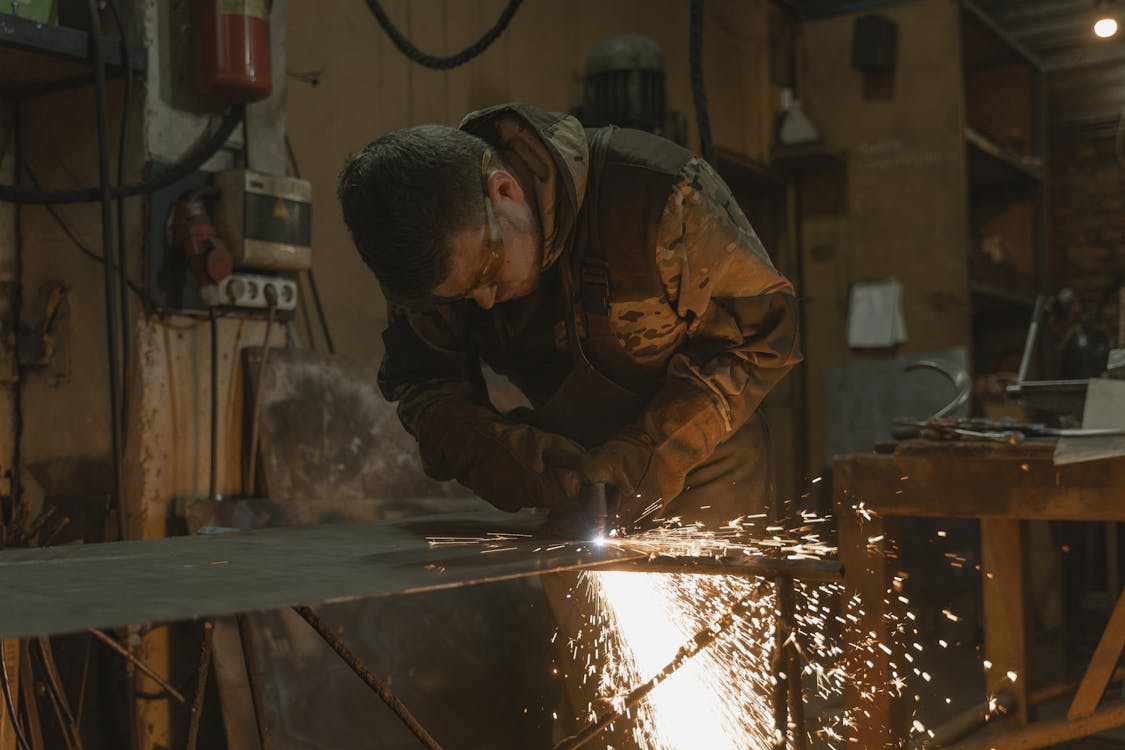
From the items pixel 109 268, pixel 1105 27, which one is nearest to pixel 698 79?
pixel 109 268

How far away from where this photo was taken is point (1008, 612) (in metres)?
2.89

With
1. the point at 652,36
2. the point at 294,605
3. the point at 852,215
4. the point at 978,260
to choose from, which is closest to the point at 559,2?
the point at 652,36

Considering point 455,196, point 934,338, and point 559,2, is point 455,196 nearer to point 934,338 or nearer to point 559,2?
point 559,2

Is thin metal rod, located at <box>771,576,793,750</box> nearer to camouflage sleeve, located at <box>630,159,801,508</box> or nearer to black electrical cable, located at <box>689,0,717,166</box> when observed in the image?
camouflage sleeve, located at <box>630,159,801,508</box>

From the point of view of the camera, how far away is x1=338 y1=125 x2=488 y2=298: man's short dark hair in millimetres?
1559

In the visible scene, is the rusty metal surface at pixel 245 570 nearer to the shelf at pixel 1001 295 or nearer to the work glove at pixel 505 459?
the work glove at pixel 505 459

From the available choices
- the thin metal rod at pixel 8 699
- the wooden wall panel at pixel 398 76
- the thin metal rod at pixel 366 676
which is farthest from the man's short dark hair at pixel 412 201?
the wooden wall panel at pixel 398 76

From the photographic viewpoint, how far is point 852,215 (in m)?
6.05

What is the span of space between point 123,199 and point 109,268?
0.27 m

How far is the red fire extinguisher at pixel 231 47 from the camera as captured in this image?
2.63 meters

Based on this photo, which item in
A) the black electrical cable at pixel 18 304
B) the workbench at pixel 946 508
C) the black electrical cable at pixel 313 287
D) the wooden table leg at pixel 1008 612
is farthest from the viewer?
the black electrical cable at pixel 313 287

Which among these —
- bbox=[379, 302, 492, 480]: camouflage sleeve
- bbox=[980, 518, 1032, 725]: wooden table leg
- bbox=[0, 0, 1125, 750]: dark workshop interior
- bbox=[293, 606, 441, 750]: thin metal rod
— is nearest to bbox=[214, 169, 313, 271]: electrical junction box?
bbox=[0, 0, 1125, 750]: dark workshop interior

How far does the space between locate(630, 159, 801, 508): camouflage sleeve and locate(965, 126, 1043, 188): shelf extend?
4342 millimetres

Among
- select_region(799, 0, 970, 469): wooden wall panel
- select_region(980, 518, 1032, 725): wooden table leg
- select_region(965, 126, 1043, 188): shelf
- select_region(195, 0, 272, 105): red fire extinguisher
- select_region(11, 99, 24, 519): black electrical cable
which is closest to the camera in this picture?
select_region(195, 0, 272, 105): red fire extinguisher
